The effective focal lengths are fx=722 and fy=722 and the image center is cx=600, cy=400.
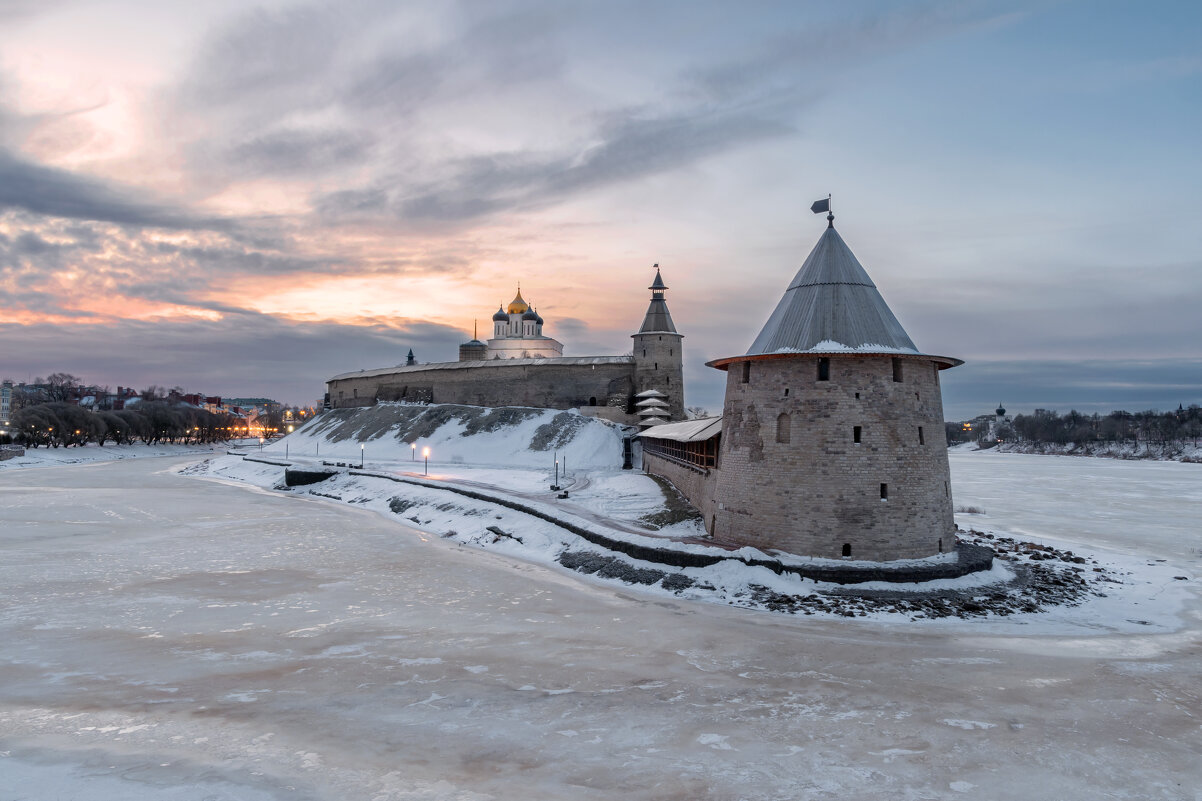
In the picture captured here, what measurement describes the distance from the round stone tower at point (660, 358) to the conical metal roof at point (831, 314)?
25464 mm

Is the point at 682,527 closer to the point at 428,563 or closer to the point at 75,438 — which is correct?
the point at 428,563

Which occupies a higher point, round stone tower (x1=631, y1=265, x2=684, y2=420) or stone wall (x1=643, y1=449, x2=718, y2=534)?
round stone tower (x1=631, y1=265, x2=684, y2=420)

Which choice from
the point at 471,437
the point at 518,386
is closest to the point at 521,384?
the point at 518,386

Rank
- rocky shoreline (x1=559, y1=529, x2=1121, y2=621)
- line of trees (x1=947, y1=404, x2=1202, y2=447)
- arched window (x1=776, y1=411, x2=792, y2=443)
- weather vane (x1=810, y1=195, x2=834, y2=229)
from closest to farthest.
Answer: rocky shoreline (x1=559, y1=529, x2=1121, y2=621) < arched window (x1=776, y1=411, x2=792, y2=443) < weather vane (x1=810, y1=195, x2=834, y2=229) < line of trees (x1=947, y1=404, x2=1202, y2=447)

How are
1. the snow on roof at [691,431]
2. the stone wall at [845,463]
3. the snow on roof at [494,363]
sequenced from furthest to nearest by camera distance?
the snow on roof at [494,363] → the snow on roof at [691,431] → the stone wall at [845,463]

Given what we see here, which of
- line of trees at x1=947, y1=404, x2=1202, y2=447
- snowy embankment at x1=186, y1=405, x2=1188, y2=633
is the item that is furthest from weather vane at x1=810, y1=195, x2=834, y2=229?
line of trees at x1=947, y1=404, x2=1202, y2=447

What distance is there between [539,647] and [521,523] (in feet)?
34.3

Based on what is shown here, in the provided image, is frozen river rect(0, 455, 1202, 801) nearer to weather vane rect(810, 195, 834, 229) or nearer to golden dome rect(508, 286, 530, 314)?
weather vane rect(810, 195, 834, 229)

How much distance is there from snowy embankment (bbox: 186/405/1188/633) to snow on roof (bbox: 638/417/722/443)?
2.07 metres

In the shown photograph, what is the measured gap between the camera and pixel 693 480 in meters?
22.4

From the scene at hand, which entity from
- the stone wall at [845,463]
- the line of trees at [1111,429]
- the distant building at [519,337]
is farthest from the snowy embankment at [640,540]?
the line of trees at [1111,429]

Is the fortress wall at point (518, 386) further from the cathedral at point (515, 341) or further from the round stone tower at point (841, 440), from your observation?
the round stone tower at point (841, 440)

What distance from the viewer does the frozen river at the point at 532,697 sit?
6.98m

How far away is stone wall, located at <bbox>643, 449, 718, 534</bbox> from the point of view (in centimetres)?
1881
